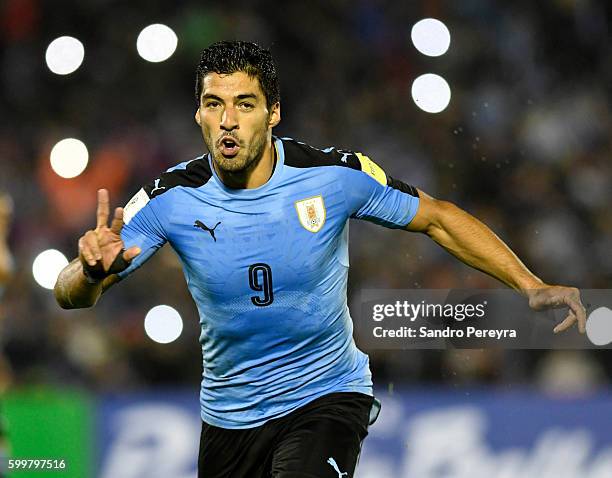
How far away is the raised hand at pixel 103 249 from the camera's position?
390cm

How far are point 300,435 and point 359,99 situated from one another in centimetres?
471

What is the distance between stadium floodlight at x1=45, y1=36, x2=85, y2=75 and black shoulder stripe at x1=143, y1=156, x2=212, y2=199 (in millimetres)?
4981

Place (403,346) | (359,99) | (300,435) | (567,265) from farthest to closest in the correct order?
1. (359,99)
2. (567,265)
3. (403,346)
4. (300,435)

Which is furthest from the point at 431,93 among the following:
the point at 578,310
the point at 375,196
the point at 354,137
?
the point at 578,310

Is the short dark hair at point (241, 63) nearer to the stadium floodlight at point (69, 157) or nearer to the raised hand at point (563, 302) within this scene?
the raised hand at point (563, 302)

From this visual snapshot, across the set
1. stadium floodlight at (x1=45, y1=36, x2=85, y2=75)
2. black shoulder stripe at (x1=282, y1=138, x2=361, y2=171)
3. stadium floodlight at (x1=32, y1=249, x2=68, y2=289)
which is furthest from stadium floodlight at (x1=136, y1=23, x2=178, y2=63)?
black shoulder stripe at (x1=282, y1=138, x2=361, y2=171)

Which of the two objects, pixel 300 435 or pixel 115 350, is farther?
pixel 115 350

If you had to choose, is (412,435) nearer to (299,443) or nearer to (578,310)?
(299,443)

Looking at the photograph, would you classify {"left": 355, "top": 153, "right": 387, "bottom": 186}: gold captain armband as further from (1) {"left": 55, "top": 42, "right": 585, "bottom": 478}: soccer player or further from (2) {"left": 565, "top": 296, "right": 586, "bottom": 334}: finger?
(2) {"left": 565, "top": 296, "right": 586, "bottom": 334}: finger

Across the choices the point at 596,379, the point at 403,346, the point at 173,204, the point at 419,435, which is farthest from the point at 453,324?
the point at 173,204

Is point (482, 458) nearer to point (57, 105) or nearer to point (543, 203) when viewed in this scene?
point (543, 203)

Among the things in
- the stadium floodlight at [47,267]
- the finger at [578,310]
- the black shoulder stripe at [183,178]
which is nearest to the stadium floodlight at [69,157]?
the stadium floodlight at [47,267]

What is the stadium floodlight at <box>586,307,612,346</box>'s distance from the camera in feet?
22.1

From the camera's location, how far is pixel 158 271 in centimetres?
805
